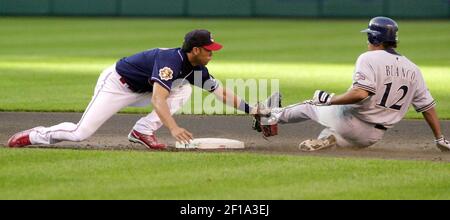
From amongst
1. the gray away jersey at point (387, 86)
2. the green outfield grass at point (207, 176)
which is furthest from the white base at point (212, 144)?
the gray away jersey at point (387, 86)

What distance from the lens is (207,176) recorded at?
26.4ft

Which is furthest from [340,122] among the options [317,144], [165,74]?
[165,74]

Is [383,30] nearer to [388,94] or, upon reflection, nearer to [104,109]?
[388,94]

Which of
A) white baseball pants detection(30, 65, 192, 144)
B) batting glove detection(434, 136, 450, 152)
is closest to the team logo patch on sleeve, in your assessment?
white baseball pants detection(30, 65, 192, 144)

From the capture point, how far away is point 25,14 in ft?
121

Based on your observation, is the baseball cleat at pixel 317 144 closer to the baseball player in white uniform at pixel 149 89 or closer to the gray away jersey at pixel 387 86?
the gray away jersey at pixel 387 86

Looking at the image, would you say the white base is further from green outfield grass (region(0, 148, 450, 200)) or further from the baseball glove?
green outfield grass (region(0, 148, 450, 200))

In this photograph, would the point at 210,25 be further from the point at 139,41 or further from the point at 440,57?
the point at 440,57

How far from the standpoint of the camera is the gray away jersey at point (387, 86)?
9.25 m

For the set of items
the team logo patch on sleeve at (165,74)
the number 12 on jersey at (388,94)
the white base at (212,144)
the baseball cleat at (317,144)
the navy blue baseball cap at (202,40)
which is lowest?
the white base at (212,144)

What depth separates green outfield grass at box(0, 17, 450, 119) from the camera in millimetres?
15320

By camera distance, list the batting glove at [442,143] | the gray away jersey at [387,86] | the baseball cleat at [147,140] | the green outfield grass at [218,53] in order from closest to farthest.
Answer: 1. the gray away jersey at [387,86]
2. the baseball cleat at [147,140]
3. the batting glove at [442,143]
4. the green outfield grass at [218,53]

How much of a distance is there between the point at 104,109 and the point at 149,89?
1.43 feet

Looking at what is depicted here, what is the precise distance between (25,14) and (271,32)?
1098cm
